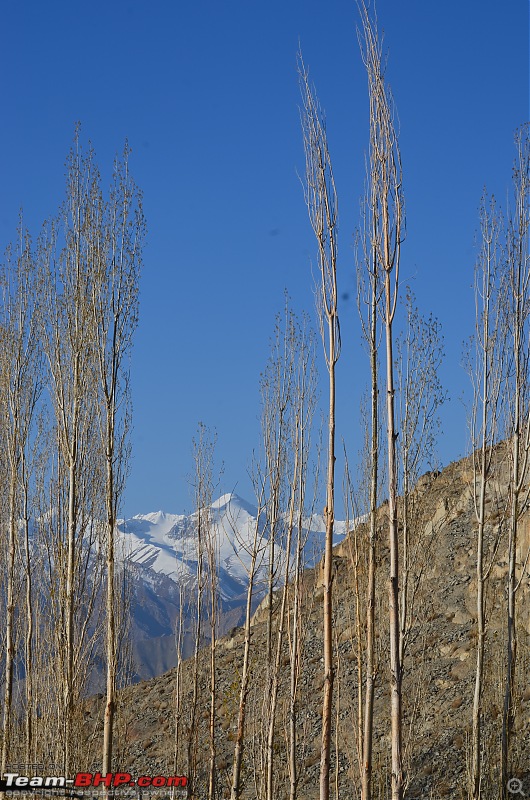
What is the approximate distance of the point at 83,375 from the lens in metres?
13.1

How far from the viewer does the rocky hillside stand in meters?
17.9

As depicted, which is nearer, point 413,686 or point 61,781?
point 61,781

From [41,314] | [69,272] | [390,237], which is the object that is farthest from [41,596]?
[390,237]

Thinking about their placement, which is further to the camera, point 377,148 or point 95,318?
point 95,318

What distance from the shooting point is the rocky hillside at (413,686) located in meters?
17.9

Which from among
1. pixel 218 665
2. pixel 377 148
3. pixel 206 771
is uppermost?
pixel 377 148

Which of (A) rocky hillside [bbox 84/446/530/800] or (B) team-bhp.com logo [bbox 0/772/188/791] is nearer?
(B) team-bhp.com logo [bbox 0/772/188/791]

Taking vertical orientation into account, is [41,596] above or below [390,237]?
below

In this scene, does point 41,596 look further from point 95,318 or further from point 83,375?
point 95,318

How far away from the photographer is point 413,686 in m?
24.9

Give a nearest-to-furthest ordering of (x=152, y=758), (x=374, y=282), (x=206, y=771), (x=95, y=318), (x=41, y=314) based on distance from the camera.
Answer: (x=374, y=282)
(x=95, y=318)
(x=41, y=314)
(x=206, y=771)
(x=152, y=758)

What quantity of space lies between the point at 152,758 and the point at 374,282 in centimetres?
2334

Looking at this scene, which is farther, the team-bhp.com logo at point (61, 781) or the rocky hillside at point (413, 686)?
the rocky hillside at point (413, 686)

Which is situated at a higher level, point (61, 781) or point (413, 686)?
point (413, 686)
